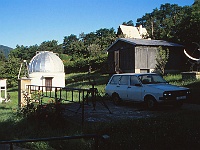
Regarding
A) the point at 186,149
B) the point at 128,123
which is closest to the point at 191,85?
the point at 128,123

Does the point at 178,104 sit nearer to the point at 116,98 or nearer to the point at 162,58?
the point at 116,98

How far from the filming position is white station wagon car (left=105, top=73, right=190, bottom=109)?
10855mm

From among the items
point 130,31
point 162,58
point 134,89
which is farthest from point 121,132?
point 130,31

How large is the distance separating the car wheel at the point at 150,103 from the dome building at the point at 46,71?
24083 mm

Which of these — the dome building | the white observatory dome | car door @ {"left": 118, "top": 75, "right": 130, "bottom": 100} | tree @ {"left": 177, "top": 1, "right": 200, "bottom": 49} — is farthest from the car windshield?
the white observatory dome

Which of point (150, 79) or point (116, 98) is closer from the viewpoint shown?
point (150, 79)

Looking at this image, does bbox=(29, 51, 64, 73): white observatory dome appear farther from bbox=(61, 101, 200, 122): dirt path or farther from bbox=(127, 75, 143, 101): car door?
bbox=(127, 75, 143, 101): car door

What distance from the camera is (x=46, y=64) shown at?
3416 centimetres

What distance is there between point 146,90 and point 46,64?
81.8 ft

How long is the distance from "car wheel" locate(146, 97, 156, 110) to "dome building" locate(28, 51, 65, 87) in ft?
79.0

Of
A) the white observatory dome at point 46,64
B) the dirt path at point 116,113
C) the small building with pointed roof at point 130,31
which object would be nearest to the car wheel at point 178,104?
the dirt path at point 116,113

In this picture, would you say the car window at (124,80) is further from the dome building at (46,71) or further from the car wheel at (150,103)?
the dome building at (46,71)

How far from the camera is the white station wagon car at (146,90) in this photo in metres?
10.9

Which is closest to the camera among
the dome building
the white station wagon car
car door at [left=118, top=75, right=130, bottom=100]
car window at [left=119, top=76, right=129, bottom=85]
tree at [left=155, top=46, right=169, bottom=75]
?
the white station wagon car
